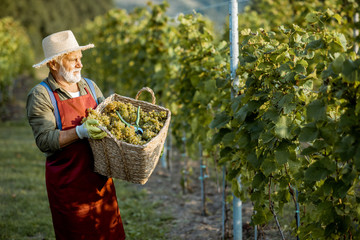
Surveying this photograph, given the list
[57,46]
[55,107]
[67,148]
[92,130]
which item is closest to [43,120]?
[55,107]

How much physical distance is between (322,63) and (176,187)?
3.71m

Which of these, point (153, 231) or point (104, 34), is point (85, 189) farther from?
point (104, 34)

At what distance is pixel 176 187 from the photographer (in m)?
5.34

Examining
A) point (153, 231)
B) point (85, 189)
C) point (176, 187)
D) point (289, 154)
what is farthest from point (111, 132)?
point (176, 187)

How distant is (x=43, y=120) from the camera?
2.38 m

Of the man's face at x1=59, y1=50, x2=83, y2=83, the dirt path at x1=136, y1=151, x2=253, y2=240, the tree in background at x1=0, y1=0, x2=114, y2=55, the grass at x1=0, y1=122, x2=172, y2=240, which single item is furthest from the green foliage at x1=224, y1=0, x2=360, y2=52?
the tree in background at x1=0, y1=0, x2=114, y2=55

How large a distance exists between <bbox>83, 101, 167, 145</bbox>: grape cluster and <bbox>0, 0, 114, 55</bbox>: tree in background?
33123 millimetres

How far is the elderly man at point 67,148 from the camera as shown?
2.43m

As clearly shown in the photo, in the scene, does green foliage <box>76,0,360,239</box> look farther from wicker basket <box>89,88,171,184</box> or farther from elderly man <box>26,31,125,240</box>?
elderly man <box>26,31,125,240</box>

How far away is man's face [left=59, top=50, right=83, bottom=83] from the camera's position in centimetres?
251

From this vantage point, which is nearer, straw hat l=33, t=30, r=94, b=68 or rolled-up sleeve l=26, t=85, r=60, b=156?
rolled-up sleeve l=26, t=85, r=60, b=156

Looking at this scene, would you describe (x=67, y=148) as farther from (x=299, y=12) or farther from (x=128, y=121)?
(x=299, y=12)

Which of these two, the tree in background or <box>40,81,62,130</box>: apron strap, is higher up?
the tree in background

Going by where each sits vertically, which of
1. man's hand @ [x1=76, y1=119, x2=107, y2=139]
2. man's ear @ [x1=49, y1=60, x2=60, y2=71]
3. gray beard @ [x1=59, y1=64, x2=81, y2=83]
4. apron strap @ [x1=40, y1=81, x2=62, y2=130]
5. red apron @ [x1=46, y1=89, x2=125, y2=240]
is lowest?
red apron @ [x1=46, y1=89, x2=125, y2=240]
